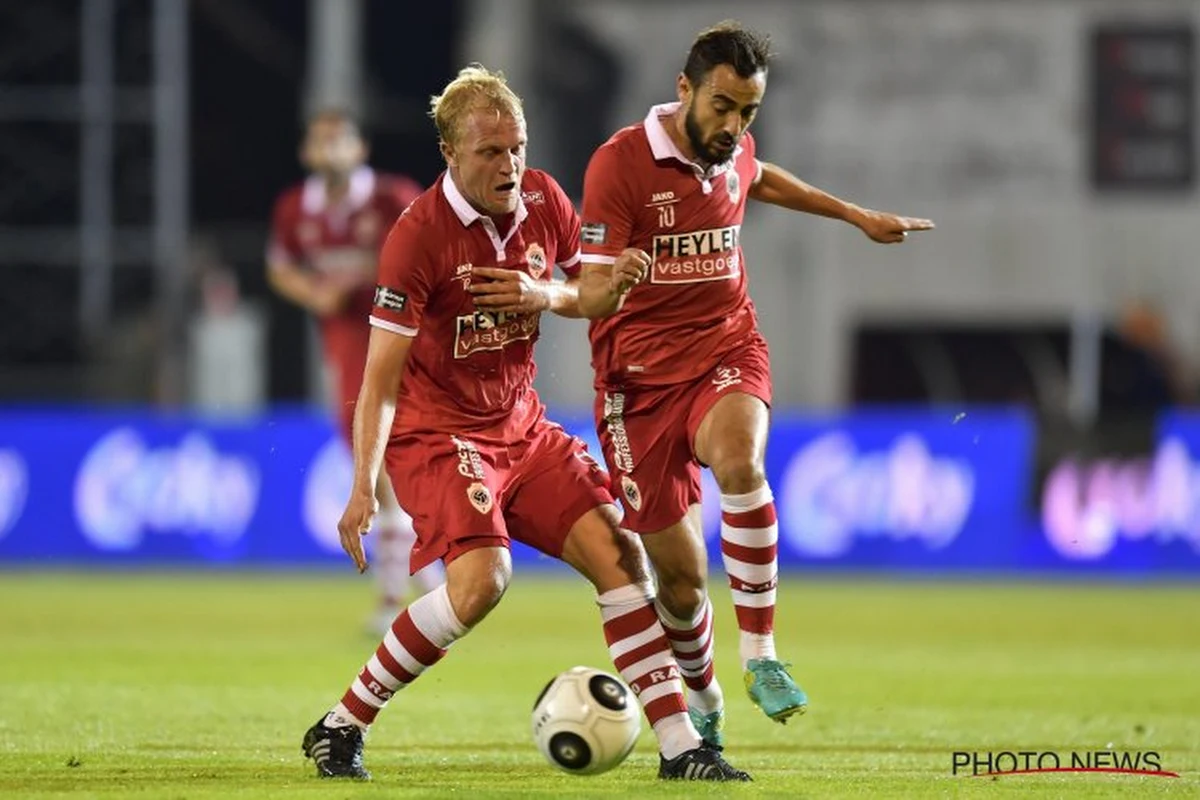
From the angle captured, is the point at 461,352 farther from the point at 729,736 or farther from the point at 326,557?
the point at 326,557

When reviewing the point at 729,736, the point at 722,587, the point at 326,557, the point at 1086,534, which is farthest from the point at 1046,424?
the point at 729,736

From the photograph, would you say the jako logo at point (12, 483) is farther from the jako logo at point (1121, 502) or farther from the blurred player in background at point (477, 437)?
the blurred player in background at point (477, 437)

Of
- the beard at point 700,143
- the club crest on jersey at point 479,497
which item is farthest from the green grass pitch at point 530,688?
the beard at point 700,143

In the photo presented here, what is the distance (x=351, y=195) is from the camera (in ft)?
42.2

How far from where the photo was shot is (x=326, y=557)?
1781 centimetres

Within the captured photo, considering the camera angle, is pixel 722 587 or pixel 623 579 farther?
pixel 722 587

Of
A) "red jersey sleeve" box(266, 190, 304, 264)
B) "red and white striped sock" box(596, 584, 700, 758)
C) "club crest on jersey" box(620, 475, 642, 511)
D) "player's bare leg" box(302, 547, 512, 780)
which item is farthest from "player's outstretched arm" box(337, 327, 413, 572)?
"red jersey sleeve" box(266, 190, 304, 264)

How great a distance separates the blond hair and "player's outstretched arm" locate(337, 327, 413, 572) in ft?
2.19

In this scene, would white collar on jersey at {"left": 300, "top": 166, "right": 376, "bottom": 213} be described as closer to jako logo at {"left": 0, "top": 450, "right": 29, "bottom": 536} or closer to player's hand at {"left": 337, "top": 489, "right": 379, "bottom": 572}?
jako logo at {"left": 0, "top": 450, "right": 29, "bottom": 536}

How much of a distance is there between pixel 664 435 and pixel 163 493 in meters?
10.4

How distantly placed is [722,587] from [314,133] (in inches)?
198

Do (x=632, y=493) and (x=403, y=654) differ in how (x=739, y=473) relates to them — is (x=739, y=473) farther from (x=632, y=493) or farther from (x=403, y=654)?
(x=403, y=654)

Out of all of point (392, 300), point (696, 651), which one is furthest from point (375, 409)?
point (696, 651)

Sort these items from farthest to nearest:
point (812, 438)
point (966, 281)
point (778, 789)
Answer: point (966, 281) → point (812, 438) → point (778, 789)
